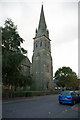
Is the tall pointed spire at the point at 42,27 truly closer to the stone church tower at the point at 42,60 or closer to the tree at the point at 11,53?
the stone church tower at the point at 42,60

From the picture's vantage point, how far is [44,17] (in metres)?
57.2

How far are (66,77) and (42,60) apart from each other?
54.0 feet

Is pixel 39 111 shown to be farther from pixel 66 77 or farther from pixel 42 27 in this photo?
pixel 66 77

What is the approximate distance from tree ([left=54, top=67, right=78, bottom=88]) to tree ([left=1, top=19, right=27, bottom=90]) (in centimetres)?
3925

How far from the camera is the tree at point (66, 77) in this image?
5484 centimetres

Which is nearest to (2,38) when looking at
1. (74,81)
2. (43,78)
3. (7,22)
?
(7,22)

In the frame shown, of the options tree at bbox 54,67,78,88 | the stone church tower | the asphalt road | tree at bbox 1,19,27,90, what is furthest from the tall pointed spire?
the asphalt road

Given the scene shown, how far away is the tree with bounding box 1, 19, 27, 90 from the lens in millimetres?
16822

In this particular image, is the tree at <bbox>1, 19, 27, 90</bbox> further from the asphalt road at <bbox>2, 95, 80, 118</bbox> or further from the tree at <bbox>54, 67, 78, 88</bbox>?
the tree at <bbox>54, 67, 78, 88</bbox>

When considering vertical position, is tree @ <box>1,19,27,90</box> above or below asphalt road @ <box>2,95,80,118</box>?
above

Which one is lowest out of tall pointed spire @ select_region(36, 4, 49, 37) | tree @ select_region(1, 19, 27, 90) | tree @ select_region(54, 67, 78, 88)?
tree @ select_region(54, 67, 78, 88)

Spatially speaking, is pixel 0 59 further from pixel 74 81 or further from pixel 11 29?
pixel 74 81

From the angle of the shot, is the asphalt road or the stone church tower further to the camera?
the stone church tower

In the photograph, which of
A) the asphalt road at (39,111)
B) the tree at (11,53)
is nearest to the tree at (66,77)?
the tree at (11,53)
